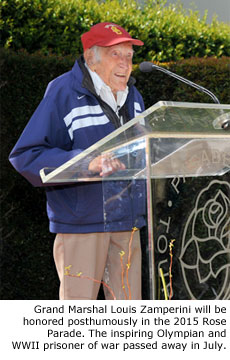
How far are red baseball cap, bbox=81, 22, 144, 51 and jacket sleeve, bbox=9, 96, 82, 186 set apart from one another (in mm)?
383

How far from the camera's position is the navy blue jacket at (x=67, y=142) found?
2619 millimetres

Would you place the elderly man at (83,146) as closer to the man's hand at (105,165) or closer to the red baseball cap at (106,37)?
the red baseball cap at (106,37)

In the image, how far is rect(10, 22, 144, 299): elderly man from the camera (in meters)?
2.62

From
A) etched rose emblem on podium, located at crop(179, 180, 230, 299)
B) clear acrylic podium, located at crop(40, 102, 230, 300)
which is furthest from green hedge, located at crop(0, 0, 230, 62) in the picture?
etched rose emblem on podium, located at crop(179, 180, 230, 299)

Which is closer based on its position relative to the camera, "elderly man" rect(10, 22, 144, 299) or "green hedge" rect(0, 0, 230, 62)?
"elderly man" rect(10, 22, 144, 299)

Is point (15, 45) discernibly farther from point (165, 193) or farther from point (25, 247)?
point (165, 193)

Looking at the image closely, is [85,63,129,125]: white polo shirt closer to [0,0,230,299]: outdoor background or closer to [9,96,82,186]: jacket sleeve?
[9,96,82,186]: jacket sleeve

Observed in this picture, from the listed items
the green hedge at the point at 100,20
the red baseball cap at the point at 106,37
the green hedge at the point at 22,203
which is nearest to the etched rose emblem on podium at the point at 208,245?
the red baseball cap at the point at 106,37

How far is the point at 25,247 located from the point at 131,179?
2.63 m

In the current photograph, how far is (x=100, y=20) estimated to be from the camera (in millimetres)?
5504

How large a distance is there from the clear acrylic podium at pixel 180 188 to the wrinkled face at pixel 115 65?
0.78 m

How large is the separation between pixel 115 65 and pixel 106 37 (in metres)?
0.15

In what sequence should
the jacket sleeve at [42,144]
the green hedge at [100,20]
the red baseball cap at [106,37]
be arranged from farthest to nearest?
1. the green hedge at [100,20]
2. the red baseball cap at [106,37]
3. the jacket sleeve at [42,144]
